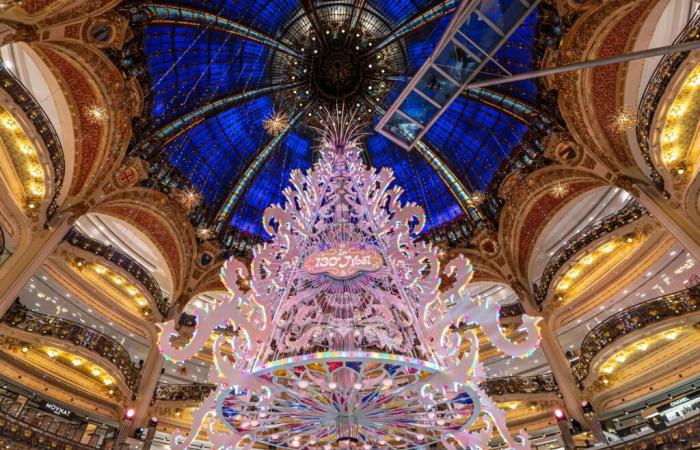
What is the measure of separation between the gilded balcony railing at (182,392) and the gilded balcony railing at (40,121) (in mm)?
7406

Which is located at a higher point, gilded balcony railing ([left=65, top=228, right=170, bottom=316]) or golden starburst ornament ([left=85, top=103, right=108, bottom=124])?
golden starburst ornament ([left=85, top=103, right=108, bottom=124])

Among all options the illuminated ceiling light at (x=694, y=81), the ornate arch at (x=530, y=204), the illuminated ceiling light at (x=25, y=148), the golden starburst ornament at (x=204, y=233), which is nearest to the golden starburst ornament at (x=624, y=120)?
the illuminated ceiling light at (x=694, y=81)

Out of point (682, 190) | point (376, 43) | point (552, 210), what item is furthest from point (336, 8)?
point (682, 190)

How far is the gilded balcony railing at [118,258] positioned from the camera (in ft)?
45.2

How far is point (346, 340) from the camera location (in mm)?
5645

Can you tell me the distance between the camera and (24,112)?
10.4 m

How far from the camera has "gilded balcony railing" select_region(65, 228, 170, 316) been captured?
13781 mm

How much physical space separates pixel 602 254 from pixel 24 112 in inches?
780

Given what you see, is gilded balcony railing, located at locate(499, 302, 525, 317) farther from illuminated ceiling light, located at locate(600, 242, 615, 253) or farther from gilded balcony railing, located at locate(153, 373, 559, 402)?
illuminated ceiling light, located at locate(600, 242, 615, 253)

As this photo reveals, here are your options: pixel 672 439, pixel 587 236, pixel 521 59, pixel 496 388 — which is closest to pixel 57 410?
pixel 496 388

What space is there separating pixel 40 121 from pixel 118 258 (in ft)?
18.5

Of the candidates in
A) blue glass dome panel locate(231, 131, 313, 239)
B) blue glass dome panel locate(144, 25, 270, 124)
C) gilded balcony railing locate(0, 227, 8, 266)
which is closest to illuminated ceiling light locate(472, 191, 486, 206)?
blue glass dome panel locate(231, 131, 313, 239)

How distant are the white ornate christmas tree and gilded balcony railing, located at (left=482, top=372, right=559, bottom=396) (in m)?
8.78

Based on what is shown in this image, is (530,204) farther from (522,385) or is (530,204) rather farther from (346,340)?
(346,340)
